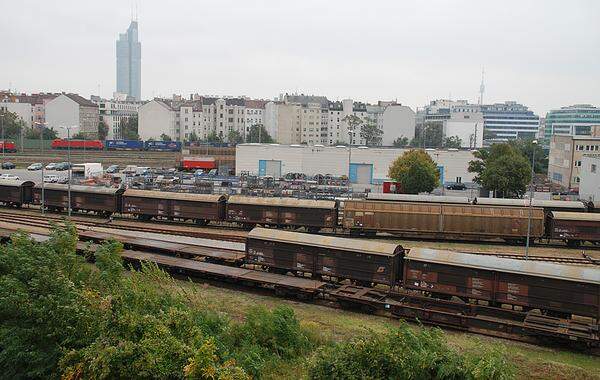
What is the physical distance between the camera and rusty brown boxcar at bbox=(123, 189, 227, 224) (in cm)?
3944

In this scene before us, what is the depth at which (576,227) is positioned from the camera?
34844mm

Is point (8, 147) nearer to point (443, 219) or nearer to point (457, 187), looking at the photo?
point (457, 187)

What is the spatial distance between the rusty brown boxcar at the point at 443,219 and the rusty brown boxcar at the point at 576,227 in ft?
3.19

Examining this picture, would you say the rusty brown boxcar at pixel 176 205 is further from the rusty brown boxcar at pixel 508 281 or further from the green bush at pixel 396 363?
the green bush at pixel 396 363

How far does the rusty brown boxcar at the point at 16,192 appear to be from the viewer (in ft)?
153

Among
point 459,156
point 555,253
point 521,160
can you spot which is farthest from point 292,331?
point 459,156

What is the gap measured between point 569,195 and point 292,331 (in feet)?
169

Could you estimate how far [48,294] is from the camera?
14461 mm

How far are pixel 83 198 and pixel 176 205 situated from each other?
28.6ft

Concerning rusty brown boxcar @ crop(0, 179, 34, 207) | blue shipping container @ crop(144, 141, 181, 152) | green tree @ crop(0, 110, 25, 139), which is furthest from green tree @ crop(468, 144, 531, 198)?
green tree @ crop(0, 110, 25, 139)

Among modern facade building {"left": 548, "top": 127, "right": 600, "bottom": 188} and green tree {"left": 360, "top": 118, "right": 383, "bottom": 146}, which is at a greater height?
green tree {"left": 360, "top": 118, "right": 383, "bottom": 146}

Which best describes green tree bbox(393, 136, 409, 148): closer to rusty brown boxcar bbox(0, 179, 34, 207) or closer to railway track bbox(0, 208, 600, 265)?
railway track bbox(0, 208, 600, 265)

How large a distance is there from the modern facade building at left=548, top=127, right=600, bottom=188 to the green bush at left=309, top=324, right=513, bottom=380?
63.0 meters

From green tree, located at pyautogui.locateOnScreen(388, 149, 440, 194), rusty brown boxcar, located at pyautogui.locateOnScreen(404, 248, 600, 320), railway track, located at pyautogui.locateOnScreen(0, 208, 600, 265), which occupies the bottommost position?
railway track, located at pyautogui.locateOnScreen(0, 208, 600, 265)
